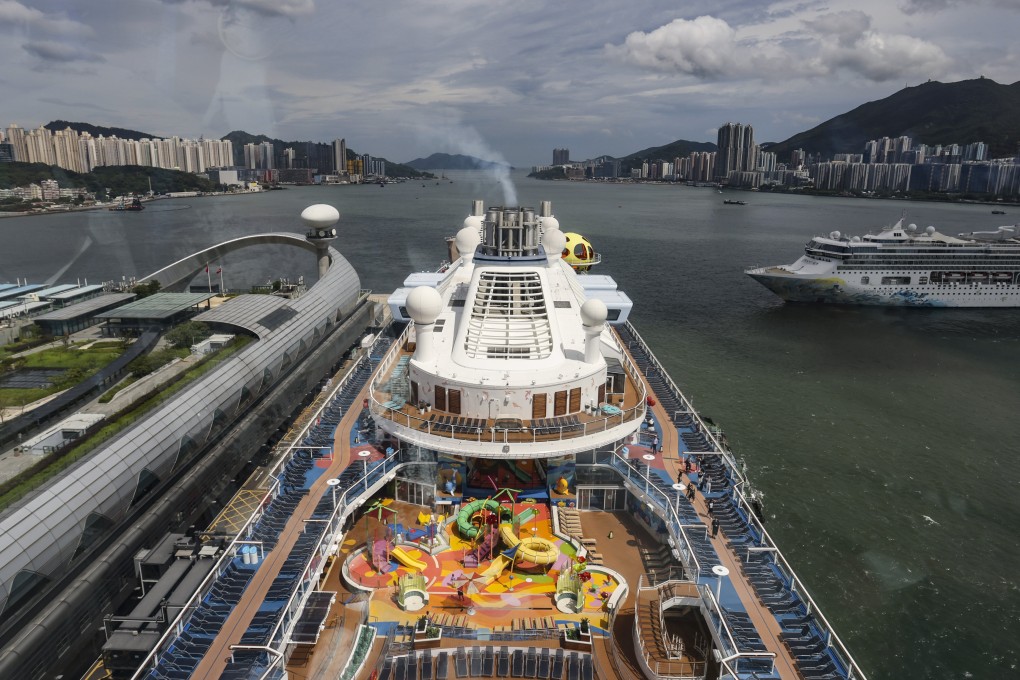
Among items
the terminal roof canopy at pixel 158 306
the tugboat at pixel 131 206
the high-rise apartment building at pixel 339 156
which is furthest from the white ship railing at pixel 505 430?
the high-rise apartment building at pixel 339 156

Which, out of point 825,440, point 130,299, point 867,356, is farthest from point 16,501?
point 867,356

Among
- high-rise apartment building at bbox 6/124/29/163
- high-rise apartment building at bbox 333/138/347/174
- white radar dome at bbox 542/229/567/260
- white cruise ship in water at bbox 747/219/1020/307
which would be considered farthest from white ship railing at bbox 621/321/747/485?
high-rise apartment building at bbox 333/138/347/174

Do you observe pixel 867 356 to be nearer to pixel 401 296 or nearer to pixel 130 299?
pixel 401 296

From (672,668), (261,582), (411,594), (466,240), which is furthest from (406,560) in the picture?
(466,240)

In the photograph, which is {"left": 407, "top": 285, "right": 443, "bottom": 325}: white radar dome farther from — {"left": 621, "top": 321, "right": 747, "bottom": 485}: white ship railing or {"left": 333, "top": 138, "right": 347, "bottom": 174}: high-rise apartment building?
{"left": 333, "top": 138, "right": 347, "bottom": 174}: high-rise apartment building

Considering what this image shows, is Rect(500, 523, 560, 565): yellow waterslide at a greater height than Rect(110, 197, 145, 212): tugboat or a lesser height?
lesser
